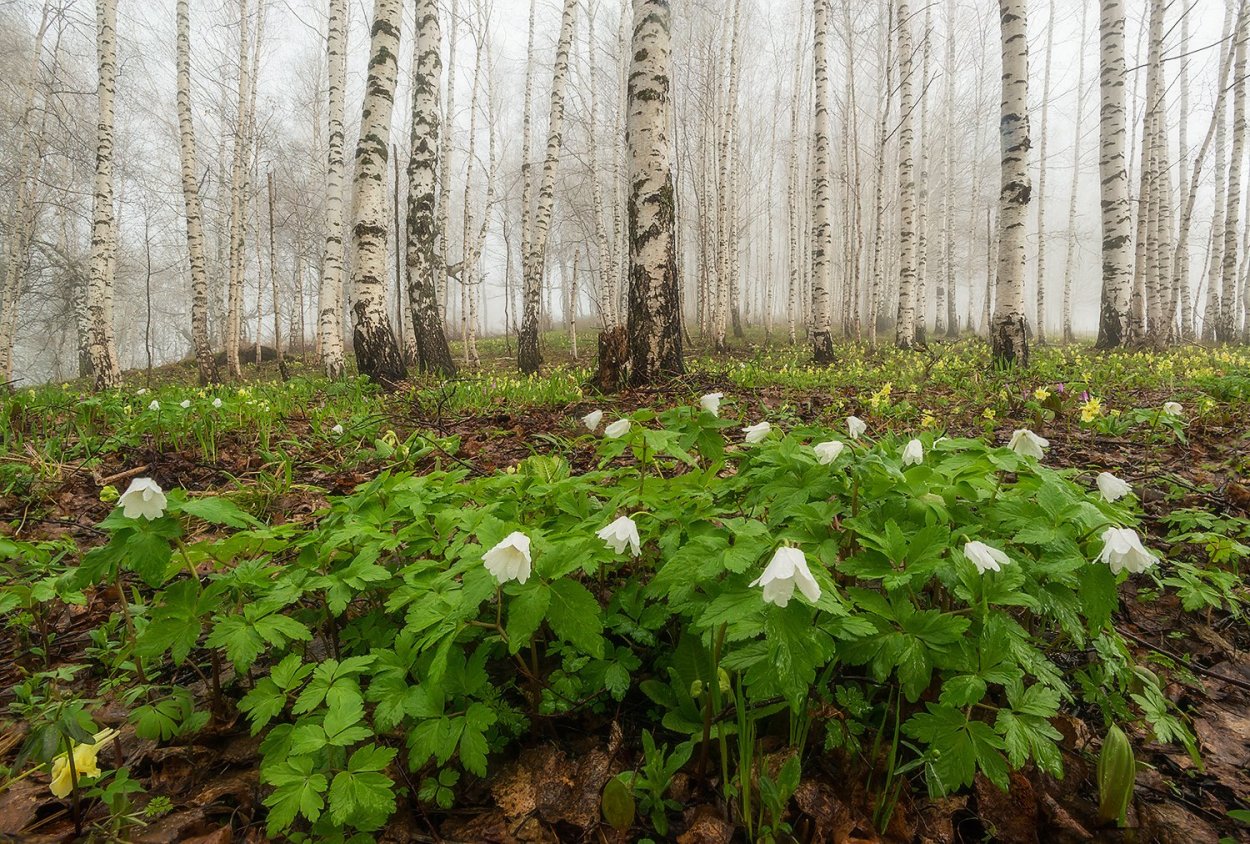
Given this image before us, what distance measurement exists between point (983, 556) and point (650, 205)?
517cm

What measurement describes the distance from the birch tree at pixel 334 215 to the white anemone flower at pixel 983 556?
8.16m

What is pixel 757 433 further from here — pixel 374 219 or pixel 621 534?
pixel 374 219

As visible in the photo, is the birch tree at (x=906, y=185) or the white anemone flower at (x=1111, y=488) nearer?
the white anemone flower at (x=1111, y=488)

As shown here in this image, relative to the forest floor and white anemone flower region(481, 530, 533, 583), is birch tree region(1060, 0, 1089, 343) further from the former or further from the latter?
white anemone flower region(481, 530, 533, 583)

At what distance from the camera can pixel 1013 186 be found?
6.83 m

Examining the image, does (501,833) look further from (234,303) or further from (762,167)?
(762,167)

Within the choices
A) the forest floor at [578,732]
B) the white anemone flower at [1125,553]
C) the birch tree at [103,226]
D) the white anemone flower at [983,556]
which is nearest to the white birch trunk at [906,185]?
the forest floor at [578,732]

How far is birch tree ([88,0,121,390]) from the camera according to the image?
8938 millimetres

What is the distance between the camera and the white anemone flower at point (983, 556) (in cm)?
117

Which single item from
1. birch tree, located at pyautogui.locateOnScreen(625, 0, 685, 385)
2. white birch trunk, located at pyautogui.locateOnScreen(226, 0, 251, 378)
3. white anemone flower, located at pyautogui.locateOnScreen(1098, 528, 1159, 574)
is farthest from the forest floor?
white birch trunk, located at pyautogui.locateOnScreen(226, 0, 251, 378)

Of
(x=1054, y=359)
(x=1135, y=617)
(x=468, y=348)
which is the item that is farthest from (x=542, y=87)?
(x=1135, y=617)

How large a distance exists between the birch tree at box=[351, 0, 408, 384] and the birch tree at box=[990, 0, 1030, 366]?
7.86m

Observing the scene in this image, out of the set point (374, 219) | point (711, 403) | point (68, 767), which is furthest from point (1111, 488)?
point (374, 219)

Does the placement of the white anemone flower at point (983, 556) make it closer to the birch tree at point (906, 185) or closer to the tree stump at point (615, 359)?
the tree stump at point (615, 359)
